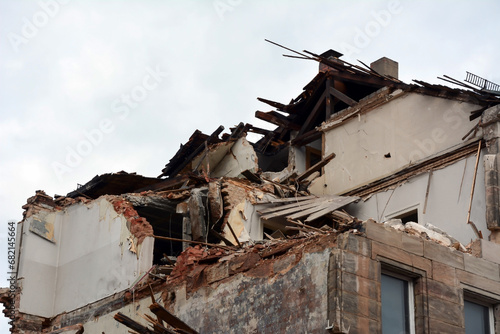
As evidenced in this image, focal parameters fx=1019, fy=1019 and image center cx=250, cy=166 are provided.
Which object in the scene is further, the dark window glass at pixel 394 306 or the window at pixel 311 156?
the window at pixel 311 156

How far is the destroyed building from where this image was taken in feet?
56.5

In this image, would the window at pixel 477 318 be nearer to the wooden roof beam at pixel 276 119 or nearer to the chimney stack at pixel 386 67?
the chimney stack at pixel 386 67

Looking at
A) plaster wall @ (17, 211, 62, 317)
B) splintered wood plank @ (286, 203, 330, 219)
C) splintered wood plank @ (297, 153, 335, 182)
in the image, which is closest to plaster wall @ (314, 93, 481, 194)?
splintered wood plank @ (297, 153, 335, 182)

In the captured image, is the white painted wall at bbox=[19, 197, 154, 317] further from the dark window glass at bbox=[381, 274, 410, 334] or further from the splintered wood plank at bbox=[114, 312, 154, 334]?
→ the dark window glass at bbox=[381, 274, 410, 334]

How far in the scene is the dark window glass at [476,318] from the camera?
18.0 meters

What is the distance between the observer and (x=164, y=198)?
2570 cm

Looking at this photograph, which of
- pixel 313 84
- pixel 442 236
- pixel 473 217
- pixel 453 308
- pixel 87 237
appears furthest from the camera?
pixel 313 84

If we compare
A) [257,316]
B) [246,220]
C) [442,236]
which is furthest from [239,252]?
[246,220]

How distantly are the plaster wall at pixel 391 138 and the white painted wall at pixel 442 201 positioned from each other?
0.66 metres

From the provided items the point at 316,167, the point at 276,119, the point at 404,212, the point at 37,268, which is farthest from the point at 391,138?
the point at 37,268

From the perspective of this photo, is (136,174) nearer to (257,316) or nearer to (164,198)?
(164,198)

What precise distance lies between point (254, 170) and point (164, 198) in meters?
3.28

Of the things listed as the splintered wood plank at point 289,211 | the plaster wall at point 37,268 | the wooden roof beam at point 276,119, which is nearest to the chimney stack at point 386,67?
the wooden roof beam at point 276,119

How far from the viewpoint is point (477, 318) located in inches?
719
